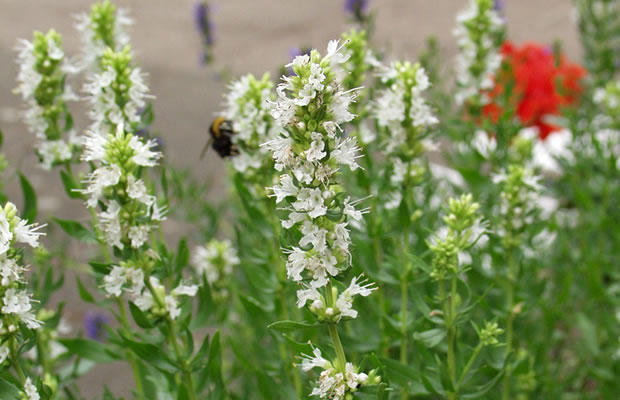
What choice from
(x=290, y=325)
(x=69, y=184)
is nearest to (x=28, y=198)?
(x=69, y=184)

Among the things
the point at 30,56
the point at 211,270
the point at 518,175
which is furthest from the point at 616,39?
the point at 30,56

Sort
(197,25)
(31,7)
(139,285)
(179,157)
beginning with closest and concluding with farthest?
(139,285), (197,25), (179,157), (31,7)

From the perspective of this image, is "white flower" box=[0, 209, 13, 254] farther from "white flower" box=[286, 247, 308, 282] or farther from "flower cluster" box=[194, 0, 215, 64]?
"flower cluster" box=[194, 0, 215, 64]

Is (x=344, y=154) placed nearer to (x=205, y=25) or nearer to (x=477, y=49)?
(x=477, y=49)

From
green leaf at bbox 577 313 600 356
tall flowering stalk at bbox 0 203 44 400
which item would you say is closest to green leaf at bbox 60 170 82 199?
tall flowering stalk at bbox 0 203 44 400

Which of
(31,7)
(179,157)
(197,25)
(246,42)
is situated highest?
(31,7)

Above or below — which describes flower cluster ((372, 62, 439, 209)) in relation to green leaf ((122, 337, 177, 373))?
above

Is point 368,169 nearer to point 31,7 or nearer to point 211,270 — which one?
point 211,270

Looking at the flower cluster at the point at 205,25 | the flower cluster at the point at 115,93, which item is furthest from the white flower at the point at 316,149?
the flower cluster at the point at 205,25
